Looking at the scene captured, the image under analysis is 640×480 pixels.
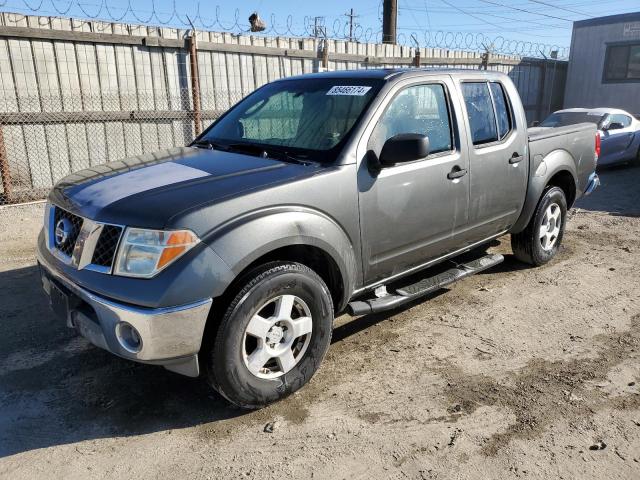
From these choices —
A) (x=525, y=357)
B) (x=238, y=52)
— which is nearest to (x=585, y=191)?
(x=525, y=357)

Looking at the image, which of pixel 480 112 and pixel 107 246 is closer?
pixel 107 246

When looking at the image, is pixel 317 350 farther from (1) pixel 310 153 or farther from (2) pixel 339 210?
(1) pixel 310 153

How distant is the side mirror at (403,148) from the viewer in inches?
132

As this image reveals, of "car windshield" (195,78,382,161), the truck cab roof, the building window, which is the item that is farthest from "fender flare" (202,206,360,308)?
the building window

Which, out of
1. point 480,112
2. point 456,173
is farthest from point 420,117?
point 480,112

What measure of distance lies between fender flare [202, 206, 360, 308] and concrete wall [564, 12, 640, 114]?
17903 mm

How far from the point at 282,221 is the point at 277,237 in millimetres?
98

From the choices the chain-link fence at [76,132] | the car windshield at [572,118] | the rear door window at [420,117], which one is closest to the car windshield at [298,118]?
the rear door window at [420,117]

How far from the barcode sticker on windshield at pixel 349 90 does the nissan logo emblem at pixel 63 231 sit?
1.97 metres

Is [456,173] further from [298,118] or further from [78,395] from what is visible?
[78,395]

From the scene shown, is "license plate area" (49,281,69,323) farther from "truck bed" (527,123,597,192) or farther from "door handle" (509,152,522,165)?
"truck bed" (527,123,597,192)

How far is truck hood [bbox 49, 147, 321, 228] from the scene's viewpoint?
2750mm

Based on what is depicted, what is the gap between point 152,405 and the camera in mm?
3176

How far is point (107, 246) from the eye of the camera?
2.76 metres
